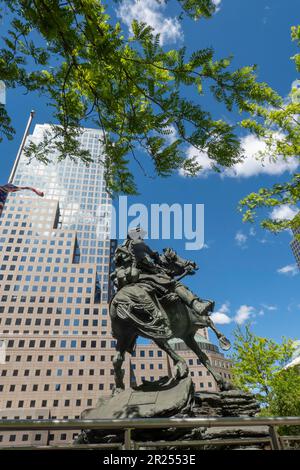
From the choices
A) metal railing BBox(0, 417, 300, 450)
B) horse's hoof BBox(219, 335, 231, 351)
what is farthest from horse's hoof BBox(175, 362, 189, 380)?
metal railing BBox(0, 417, 300, 450)

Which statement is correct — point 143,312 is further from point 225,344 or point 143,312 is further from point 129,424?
point 129,424

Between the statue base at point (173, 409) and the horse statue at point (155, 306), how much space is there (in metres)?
0.49

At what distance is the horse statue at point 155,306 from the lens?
6.39 m

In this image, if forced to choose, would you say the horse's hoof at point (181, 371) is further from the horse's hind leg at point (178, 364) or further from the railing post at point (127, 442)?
the railing post at point (127, 442)

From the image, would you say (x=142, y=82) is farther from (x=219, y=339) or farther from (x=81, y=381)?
(x=81, y=381)

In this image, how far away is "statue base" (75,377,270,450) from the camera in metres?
4.68

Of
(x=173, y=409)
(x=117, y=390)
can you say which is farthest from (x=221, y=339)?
(x=117, y=390)

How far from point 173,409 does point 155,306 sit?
2.15m

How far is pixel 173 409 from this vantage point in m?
5.15

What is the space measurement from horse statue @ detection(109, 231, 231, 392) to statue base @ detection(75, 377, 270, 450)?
0.49 metres

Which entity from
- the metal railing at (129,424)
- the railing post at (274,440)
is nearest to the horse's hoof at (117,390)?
the metal railing at (129,424)

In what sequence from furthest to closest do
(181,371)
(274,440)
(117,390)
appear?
(117,390)
(181,371)
(274,440)

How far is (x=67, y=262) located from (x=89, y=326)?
17.9 metres

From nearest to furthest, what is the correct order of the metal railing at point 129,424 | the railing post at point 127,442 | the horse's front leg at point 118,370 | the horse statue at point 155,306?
the metal railing at point 129,424
the railing post at point 127,442
the horse statue at point 155,306
the horse's front leg at point 118,370
